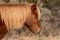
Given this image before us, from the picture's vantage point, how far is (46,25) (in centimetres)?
111

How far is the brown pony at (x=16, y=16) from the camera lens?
3.41 feet

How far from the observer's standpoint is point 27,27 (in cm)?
109

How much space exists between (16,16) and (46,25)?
0.20m

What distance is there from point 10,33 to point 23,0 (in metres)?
0.23

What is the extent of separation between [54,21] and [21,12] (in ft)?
0.73

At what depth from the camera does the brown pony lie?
40.9 inches

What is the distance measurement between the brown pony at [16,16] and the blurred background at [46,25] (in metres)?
0.04

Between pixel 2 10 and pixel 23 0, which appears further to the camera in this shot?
pixel 23 0

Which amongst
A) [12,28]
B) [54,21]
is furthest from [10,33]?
[54,21]

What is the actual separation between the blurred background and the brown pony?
4 cm

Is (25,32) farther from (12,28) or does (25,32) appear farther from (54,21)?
(54,21)

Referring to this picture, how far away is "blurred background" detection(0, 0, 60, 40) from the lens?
1.08 m

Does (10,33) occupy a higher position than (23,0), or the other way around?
(23,0)

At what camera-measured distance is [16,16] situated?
104 cm
